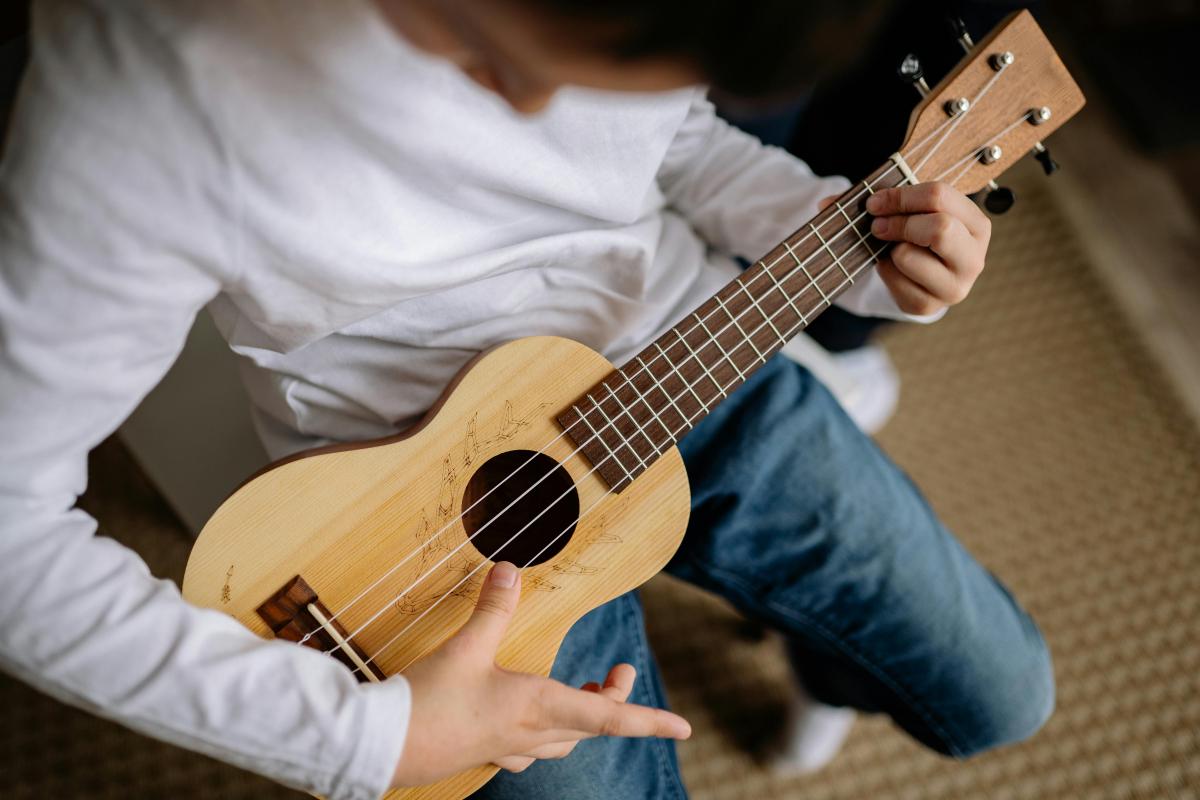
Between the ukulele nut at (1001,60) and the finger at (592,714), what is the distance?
58cm

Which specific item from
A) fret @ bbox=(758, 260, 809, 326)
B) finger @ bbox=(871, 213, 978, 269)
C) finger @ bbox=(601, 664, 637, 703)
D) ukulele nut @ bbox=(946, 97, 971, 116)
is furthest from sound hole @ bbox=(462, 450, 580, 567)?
ukulele nut @ bbox=(946, 97, 971, 116)

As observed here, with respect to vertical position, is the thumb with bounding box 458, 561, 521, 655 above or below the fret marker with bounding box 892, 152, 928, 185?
above

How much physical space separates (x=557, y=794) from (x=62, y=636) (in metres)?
0.36

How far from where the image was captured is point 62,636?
478 mm

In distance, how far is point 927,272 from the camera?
66 cm

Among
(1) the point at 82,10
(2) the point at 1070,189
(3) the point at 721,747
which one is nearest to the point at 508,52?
(1) the point at 82,10

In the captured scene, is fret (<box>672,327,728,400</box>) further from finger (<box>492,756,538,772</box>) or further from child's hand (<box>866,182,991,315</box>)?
finger (<box>492,756,538,772</box>)

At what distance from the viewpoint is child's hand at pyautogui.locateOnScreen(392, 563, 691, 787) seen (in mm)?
530

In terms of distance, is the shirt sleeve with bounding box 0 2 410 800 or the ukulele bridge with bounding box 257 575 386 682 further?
the ukulele bridge with bounding box 257 575 386 682

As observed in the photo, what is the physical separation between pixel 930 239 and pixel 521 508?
15.0 inches

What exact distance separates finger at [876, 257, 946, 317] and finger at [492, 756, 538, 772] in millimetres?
471

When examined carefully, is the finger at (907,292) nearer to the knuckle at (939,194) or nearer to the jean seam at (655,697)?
the knuckle at (939,194)

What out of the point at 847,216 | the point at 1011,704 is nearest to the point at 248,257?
the point at 847,216

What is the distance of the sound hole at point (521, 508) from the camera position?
64 cm
